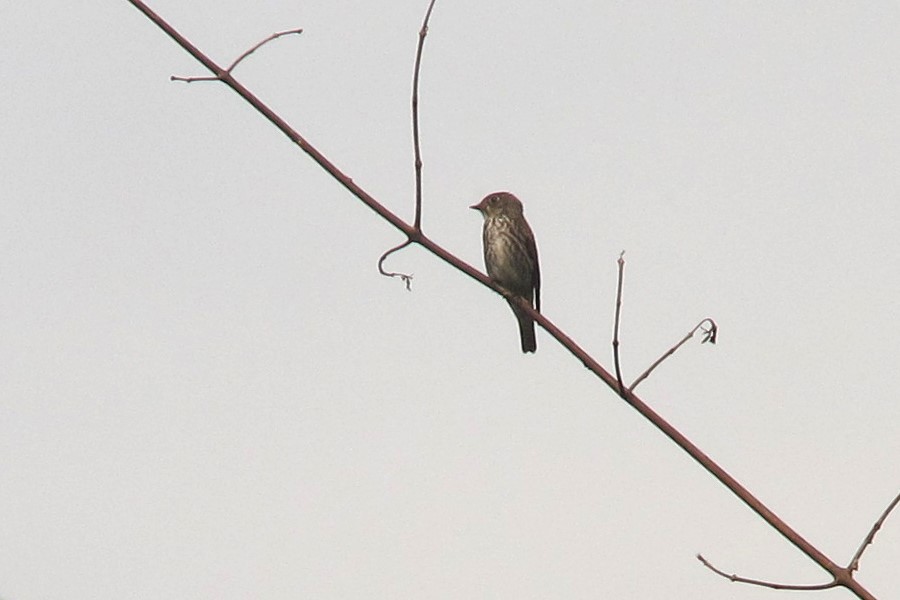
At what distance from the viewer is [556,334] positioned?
3574 millimetres

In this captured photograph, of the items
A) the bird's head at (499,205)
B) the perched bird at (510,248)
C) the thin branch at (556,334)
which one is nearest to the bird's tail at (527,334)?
the perched bird at (510,248)

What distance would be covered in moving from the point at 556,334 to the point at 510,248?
7.41 meters

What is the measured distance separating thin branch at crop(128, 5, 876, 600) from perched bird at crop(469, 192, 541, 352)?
7.23 m

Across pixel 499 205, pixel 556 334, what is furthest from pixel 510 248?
pixel 556 334

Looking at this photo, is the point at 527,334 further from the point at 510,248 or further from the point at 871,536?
the point at 871,536

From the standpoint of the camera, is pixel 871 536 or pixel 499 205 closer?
pixel 871 536

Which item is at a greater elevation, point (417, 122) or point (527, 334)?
point (417, 122)

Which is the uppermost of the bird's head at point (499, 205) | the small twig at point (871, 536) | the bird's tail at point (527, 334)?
the bird's head at point (499, 205)

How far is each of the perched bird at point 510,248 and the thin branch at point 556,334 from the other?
723cm

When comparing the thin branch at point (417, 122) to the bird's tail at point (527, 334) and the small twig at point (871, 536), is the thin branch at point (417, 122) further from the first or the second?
the bird's tail at point (527, 334)

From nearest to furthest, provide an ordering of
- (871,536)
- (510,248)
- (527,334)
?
(871,536), (510,248), (527,334)

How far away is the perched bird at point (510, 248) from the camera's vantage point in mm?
10938

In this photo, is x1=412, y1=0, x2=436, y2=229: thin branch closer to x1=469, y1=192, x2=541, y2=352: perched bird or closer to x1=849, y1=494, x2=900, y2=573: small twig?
x1=849, y1=494, x2=900, y2=573: small twig

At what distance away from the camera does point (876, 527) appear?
3035mm
